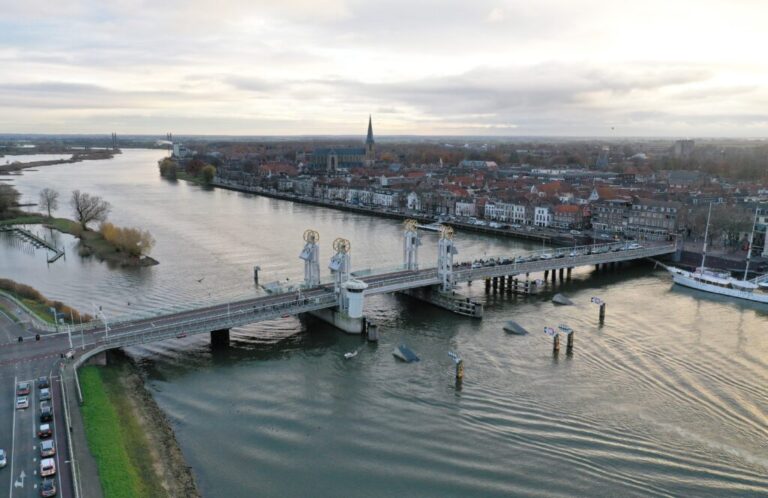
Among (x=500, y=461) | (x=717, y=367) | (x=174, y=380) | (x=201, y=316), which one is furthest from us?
(x=201, y=316)

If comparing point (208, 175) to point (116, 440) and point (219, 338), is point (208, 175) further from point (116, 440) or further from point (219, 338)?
point (116, 440)

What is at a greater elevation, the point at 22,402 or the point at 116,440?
the point at 22,402

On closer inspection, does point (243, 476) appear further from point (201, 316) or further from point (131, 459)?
point (201, 316)

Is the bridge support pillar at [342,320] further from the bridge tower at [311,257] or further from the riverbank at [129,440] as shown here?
the riverbank at [129,440]

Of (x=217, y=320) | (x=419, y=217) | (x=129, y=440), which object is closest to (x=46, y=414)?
(x=129, y=440)

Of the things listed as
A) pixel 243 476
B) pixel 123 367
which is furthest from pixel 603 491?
pixel 123 367

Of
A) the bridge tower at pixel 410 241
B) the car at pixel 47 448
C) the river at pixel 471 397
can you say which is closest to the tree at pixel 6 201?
the river at pixel 471 397

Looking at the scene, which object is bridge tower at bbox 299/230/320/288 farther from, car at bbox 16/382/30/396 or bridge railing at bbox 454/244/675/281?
car at bbox 16/382/30/396

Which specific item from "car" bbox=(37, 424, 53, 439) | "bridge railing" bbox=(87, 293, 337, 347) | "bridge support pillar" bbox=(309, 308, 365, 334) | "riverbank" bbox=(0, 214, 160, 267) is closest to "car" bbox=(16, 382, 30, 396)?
"car" bbox=(37, 424, 53, 439)
